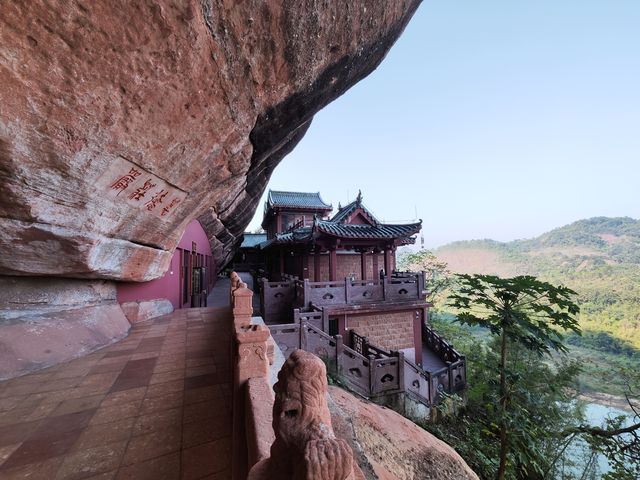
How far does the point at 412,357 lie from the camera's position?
30.8 ft

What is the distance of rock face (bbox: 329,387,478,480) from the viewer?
3.97 meters

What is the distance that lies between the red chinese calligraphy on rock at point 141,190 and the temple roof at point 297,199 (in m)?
14.5

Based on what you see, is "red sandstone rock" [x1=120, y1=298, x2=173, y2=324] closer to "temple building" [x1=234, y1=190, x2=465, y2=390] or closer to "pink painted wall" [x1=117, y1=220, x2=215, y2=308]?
"pink painted wall" [x1=117, y1=220, x2=215, y2=308]

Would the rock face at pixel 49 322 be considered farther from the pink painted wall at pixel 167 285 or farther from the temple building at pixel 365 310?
the temple building at pixel 365 310

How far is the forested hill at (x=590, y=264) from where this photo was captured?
2325 centimetres

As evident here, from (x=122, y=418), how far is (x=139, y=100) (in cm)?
317

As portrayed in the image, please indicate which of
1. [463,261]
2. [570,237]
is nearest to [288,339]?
[463,261]

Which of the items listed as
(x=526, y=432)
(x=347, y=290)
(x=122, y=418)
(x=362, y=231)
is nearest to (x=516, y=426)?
(x=526, y=432)

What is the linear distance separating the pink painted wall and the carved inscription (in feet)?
8.16

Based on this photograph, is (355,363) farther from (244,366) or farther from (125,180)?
(125,180)

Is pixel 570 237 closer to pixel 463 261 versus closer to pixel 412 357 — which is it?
pixel 463 261

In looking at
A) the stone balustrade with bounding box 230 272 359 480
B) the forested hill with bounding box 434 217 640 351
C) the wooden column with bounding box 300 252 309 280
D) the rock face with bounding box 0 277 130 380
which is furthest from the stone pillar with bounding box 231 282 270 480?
the forested hill with bounding box 434 217 640 351

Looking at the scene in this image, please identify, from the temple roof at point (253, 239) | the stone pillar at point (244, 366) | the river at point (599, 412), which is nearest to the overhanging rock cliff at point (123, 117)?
the stone pillar at point (244, 366)

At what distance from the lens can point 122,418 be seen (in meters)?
2.48
